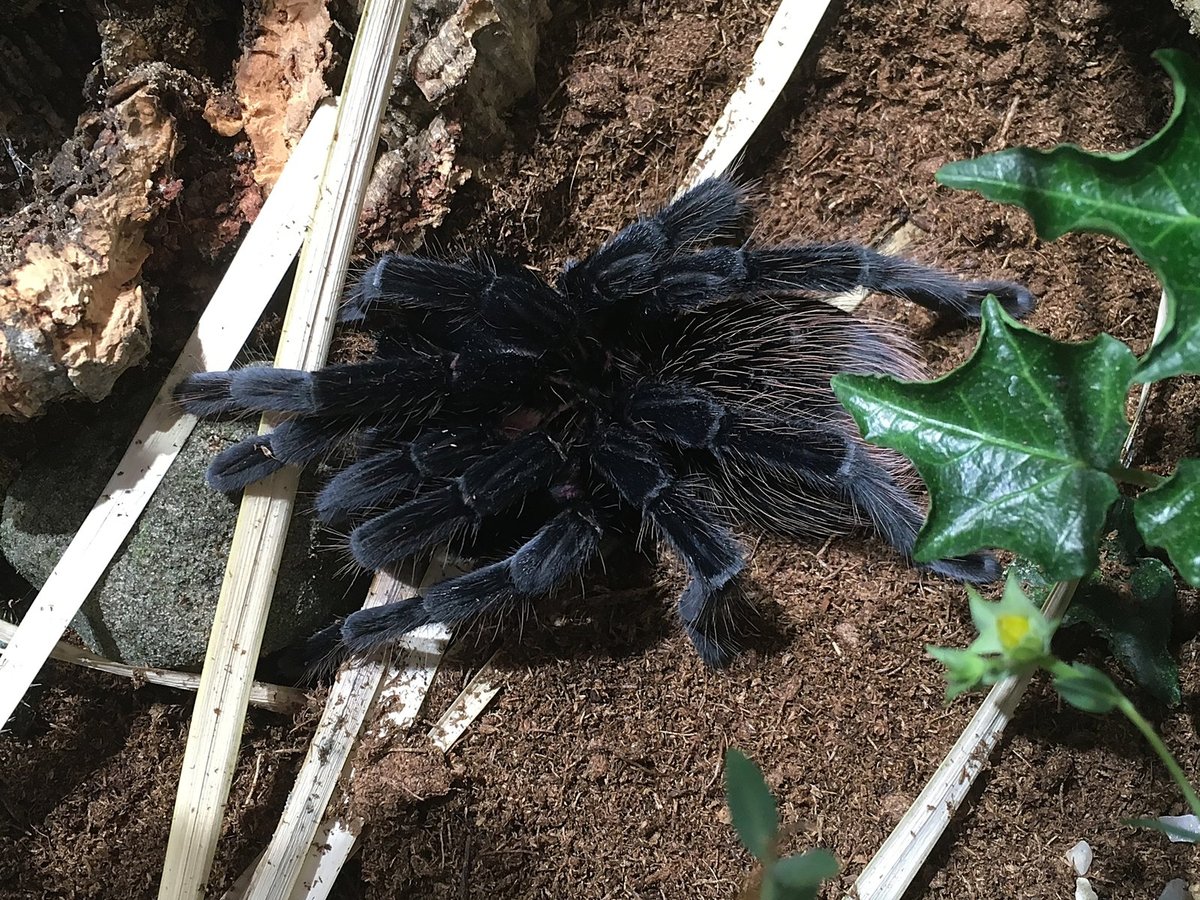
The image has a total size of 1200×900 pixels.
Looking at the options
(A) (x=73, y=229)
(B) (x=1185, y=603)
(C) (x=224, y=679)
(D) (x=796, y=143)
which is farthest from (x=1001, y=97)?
(C) (x=224, y=679)

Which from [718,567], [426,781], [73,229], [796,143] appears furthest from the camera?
[796,143]

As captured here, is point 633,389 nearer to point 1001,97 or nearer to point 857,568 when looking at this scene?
point 857,568

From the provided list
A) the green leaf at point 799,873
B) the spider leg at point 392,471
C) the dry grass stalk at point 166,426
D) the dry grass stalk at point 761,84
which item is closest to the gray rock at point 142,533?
the dry grass stalk at point 166,426

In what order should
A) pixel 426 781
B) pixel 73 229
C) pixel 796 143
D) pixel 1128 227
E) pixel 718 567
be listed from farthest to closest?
pixel 796 143, pixel 426 781, pixel 718 567, pixel 73 229, pixel 1128 227

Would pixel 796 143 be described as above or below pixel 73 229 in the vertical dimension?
below

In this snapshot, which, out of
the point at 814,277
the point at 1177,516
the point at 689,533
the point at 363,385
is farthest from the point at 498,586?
the point at 1177,516

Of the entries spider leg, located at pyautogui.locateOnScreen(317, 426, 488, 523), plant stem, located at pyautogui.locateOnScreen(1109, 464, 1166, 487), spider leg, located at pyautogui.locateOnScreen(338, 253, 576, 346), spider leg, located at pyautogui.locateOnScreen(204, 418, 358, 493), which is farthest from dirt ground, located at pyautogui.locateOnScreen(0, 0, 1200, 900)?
plant stem, located at pyautogui.locateOnScreen(1109, 464, 1166, 487)

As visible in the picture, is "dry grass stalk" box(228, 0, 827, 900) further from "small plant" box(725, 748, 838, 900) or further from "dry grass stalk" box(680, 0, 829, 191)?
"small plant" box(725, 748, 838, 900)

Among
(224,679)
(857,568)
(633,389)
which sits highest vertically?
(633,389)
